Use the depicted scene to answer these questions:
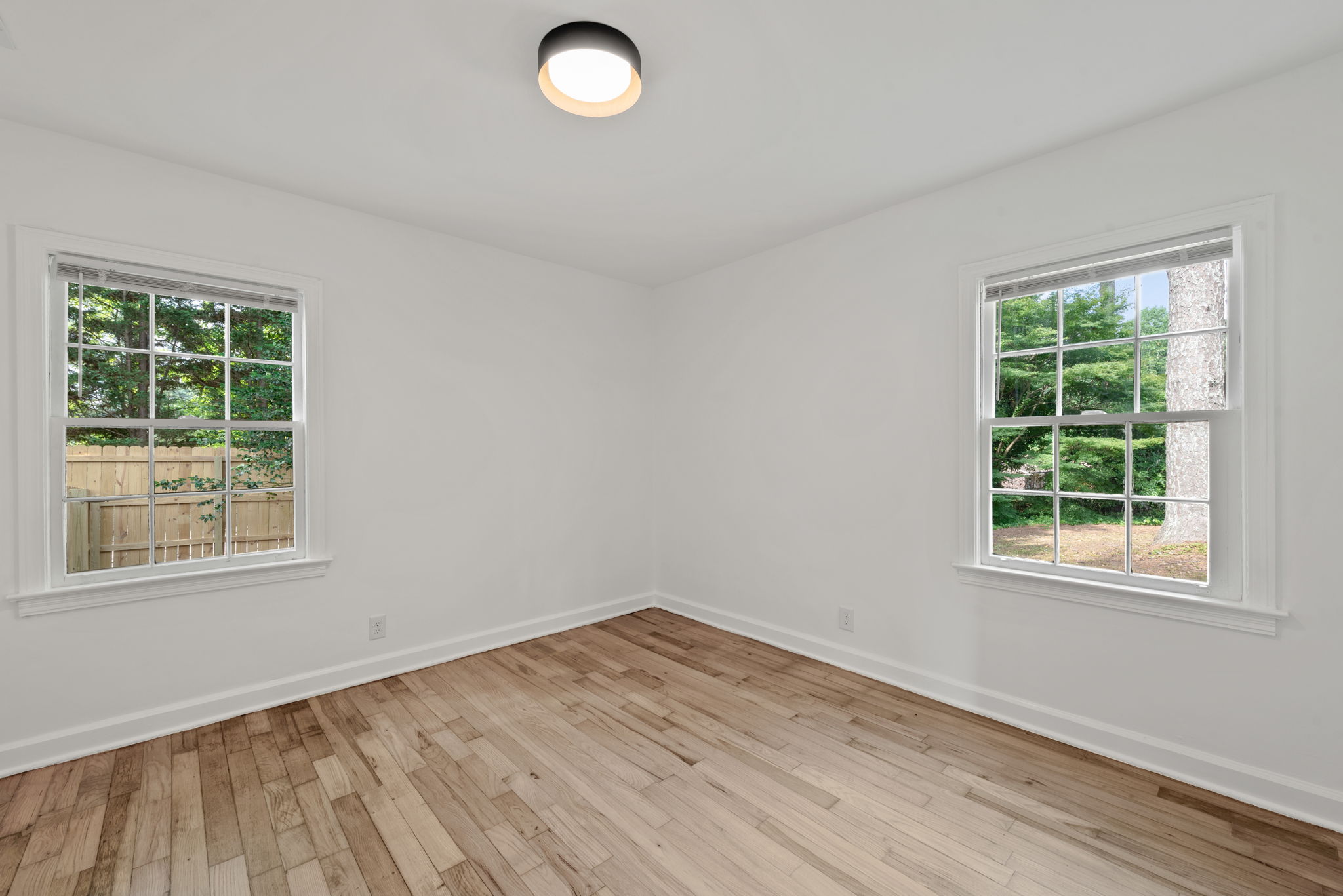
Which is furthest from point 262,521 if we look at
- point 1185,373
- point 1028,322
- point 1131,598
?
point 1185,373

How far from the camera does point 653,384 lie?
4816mm

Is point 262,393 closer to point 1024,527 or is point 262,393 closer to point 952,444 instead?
point 952,444

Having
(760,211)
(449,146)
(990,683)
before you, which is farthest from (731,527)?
(449,146)

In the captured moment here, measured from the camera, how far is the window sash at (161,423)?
2.50 meters

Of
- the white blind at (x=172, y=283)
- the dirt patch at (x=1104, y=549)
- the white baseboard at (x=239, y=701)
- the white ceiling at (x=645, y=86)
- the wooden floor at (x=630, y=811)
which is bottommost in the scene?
the wooden floor at (x=630, y=811)

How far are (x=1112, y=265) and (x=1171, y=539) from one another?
121 centimetres

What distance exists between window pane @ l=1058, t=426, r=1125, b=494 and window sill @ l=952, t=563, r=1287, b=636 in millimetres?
429

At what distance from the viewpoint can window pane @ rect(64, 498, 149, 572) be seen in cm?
257

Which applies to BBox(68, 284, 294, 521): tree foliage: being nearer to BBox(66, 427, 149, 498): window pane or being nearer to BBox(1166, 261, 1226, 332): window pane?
BBox(66, 427, 149, 498): window pane

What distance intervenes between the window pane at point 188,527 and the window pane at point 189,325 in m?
0.73

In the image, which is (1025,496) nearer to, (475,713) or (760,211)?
(760,211)

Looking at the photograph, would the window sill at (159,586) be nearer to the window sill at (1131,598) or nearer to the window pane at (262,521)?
the window pane at (262,521)

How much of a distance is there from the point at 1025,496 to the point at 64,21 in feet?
13.6

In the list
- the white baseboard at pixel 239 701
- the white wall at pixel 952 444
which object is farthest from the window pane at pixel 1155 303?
the white baseboard at pixel 239 701
